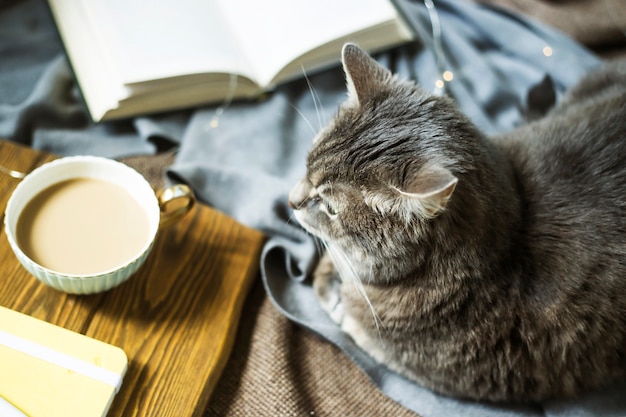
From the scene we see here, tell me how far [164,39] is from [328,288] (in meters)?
0.61

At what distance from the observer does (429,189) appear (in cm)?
74

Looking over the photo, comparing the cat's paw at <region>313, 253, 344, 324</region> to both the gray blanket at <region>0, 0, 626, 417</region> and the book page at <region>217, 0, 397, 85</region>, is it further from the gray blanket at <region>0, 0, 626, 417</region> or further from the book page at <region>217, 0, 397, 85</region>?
the book page at <region>217, 0, 397, 85</region>

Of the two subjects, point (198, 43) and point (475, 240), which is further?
point (198, 43)

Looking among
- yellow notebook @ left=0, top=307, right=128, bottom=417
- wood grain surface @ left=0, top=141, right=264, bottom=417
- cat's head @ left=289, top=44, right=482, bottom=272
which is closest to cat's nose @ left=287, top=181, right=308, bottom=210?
cat's head @ left=289, top=44, right=482, bottom=272

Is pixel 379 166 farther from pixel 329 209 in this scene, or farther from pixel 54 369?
pixel 54 369

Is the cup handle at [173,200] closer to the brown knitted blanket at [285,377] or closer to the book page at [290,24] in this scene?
the brown knitted blanket at [285,377]

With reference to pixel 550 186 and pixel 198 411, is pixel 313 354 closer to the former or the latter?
pixel 198 411

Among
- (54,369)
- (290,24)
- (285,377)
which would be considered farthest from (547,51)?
(54,369)

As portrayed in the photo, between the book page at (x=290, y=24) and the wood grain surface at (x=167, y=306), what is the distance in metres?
0.38

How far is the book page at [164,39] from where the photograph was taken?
3.92ft

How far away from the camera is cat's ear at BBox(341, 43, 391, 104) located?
94cm

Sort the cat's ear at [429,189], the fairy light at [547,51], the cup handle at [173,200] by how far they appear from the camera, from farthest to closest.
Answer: the fairy light at [547,51] < the cup handle at [173,200] < the cat's ear at [429,189]

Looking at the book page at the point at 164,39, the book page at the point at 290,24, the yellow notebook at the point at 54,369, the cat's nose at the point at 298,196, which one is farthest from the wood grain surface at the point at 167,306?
the book page at the point at 290,24

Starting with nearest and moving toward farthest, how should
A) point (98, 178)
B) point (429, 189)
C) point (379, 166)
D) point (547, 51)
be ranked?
point (429, 189) → point (379, 166) → point (98, 178) → point (547, 51)
